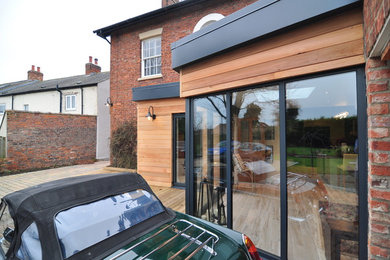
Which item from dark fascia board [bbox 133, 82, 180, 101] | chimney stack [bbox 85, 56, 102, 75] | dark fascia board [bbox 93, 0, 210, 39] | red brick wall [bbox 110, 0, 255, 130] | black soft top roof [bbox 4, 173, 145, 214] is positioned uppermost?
chimney stack [bbox 85, 56, 102, 75]

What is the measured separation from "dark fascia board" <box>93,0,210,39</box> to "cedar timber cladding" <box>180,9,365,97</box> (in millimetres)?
5956

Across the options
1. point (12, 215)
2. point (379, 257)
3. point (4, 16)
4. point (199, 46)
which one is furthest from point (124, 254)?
point (4, 16)

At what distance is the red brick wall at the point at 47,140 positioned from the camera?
7.82 metres

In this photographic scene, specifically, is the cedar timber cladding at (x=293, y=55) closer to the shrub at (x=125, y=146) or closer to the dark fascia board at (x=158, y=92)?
the dark fascia board at (x=158, y=92)

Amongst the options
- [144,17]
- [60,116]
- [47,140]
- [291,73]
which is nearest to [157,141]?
[291,73]

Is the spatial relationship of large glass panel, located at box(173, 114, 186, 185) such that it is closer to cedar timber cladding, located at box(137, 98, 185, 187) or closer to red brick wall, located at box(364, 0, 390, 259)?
cedar timber cladding, located at box(137, 98, 185, 187)

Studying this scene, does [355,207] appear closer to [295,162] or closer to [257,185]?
[295,162]

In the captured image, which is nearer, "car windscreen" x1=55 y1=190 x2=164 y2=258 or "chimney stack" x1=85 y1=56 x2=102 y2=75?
"car windscreen" x1=55 y1=190 x2=164 y2=258

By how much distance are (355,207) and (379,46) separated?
1424mm

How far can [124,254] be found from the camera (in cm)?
127

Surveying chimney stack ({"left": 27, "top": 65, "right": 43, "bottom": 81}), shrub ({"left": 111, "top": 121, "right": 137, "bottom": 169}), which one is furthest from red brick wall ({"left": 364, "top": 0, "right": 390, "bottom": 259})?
chimney stack ({"left": 27, "top": 65, "right": 43, "bottom": 81})

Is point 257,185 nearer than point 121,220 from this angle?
No

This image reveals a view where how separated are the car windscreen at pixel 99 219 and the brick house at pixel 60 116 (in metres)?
9.44

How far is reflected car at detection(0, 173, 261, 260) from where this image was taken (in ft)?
4.06
